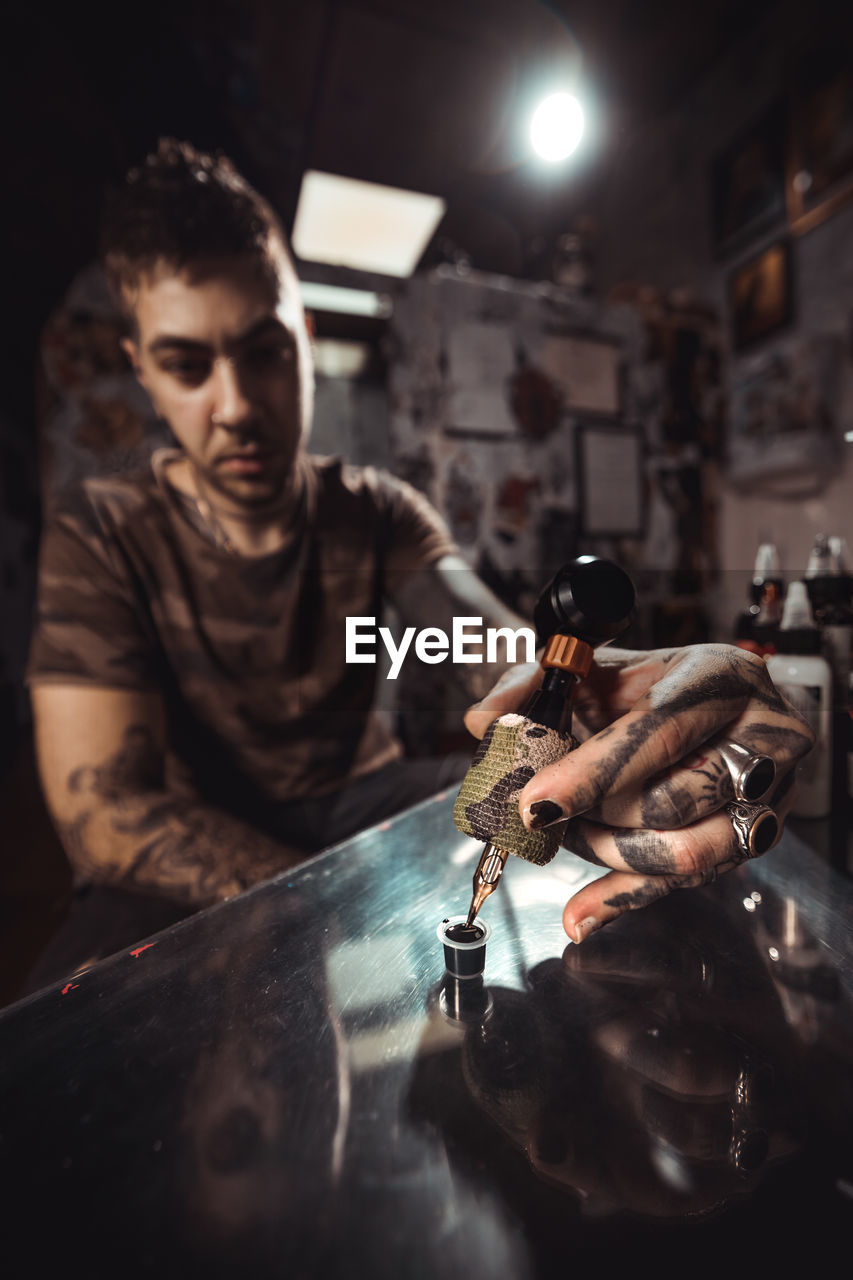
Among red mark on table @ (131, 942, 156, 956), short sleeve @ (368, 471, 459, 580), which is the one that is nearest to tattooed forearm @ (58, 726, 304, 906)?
red mark on table @ (131, 942, 156, 956)

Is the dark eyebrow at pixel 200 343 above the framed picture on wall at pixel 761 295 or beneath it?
beneath

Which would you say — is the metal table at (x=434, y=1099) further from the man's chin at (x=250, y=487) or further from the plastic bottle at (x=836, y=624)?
the man's chin at (x=250, y=487)

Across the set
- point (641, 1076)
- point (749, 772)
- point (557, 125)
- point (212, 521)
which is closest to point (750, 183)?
point (557, 125)

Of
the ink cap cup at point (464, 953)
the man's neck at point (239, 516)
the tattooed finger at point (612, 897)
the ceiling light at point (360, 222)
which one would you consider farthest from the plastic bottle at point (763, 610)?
the ceiling light at point (360, 222)

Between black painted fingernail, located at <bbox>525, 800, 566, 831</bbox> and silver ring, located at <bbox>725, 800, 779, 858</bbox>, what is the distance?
0.15m

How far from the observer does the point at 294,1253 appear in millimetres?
229

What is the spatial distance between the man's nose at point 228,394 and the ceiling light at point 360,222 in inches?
53.5

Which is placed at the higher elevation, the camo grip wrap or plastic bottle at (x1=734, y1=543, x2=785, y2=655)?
plastic bottle at (x1=734, y1=543, x2=785, y2=655)

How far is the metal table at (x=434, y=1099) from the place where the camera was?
0.77 ft

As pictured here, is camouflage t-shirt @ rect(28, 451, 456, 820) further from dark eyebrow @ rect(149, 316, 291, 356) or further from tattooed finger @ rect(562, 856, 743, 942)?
tattooed finger @ rect(562, 856, 743, 942)

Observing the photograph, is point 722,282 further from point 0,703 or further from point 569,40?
point 0,703

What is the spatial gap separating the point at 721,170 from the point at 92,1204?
11.2 ft

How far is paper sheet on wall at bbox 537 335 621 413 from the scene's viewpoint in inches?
90.6

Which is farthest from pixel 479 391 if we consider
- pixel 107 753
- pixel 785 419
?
pixel 107 753
